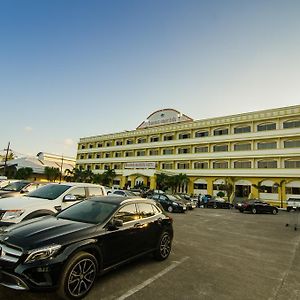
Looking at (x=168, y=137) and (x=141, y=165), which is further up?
(x=168, y=137)

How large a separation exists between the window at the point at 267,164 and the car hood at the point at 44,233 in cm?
3768

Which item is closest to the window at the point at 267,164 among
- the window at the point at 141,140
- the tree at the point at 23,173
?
the window at the point at 141,140

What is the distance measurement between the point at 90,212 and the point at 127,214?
29.9 inches

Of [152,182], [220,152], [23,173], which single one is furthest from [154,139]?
[23,173]

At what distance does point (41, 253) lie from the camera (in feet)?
11.9

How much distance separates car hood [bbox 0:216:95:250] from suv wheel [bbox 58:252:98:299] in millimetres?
320

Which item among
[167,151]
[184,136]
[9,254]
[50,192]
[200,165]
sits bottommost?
[9,254]

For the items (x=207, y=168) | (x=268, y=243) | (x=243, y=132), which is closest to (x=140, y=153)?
(x=207, y=168)

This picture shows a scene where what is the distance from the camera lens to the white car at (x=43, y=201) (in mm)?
6262

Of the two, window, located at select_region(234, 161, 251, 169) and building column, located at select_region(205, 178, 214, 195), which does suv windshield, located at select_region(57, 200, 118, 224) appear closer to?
window, located at select_region(234, 161, 251, 169)

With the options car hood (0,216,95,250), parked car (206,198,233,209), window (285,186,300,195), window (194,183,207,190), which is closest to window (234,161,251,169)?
window (285,186,300,195)

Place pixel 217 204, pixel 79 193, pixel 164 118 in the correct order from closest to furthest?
pixel 79 193
pixel 217 204
pixel 164 118

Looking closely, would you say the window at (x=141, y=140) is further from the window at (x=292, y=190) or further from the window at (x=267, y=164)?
the window at (x=292, y=190)

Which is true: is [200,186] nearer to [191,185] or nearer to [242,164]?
[191,185]
